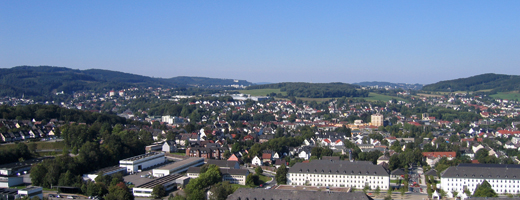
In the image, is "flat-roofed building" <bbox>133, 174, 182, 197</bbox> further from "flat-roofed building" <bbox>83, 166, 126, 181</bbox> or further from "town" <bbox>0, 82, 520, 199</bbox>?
"flat-roofed building" <bbox>83, 166, 126, 181</bbox>

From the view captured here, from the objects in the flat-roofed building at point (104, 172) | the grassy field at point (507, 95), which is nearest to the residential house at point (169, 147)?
the flat-roofed building at point (104, 172)

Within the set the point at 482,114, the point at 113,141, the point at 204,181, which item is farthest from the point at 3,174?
the point at 482,114

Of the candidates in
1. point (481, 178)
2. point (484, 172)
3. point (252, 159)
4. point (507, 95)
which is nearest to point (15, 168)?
point (252, 159)

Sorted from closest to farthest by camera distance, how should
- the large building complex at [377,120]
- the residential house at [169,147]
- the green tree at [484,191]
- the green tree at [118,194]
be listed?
1. the green tree at [118,194]
2. the green tree at [484,191]
3. the residential house at [169,147]
4. the large building complex at [377,120]

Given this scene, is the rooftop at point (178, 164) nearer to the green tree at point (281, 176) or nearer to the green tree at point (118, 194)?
the green tree at point (118, 194)

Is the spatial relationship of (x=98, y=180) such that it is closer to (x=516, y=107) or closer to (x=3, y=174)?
(x=3, y=174)

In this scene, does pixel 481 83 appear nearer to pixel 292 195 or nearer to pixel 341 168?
pixel 341 168
